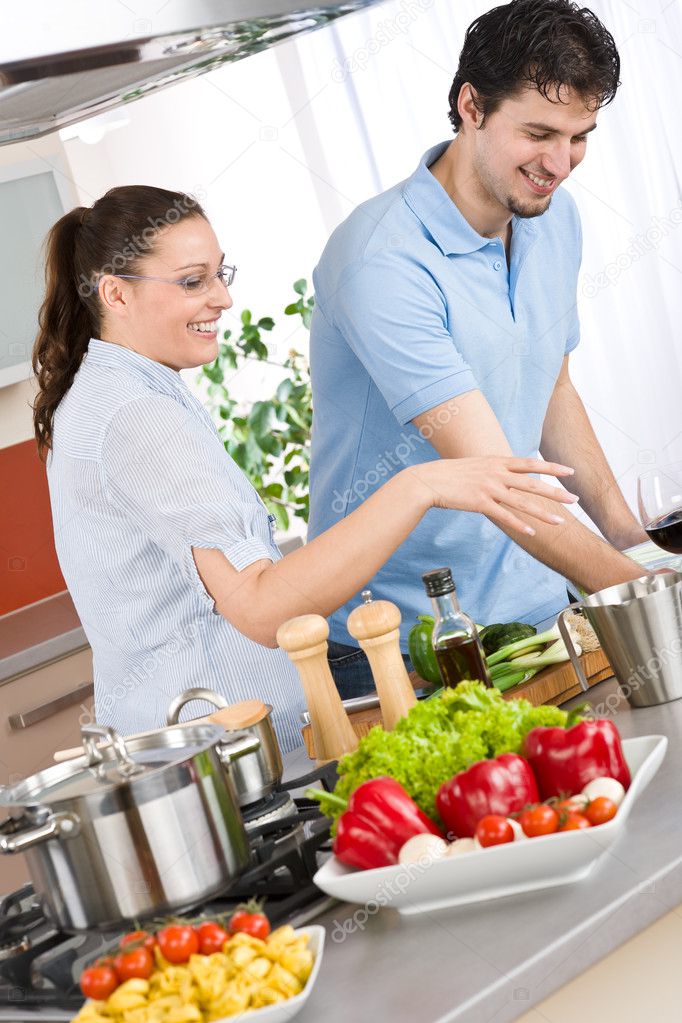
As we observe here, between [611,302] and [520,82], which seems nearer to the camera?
[520,82]

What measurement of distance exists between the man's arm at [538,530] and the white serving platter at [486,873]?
24.6 inches

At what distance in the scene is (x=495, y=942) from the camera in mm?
888

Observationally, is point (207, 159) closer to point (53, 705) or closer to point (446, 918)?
point (53, 705)

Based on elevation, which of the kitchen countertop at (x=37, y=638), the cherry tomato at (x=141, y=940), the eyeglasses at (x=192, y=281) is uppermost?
the eyeglasses at (x=192, y=281)

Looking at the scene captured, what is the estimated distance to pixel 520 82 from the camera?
1755mm

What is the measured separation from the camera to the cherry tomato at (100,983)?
0.86 metres

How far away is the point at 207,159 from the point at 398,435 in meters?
2.61

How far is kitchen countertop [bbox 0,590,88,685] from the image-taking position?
293cm

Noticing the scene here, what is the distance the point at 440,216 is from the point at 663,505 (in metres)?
0.70

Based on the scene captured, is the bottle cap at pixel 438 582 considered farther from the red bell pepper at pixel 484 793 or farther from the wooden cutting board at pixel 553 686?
the red bell pepper at pixel 484 793

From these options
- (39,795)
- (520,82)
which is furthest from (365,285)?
(39,795)

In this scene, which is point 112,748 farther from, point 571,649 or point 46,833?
point 571,649

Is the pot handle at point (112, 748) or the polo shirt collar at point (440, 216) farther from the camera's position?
the polo shirt collar at point (440, 216)

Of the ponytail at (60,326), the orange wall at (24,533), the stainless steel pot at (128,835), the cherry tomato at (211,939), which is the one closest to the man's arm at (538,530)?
the ponytail at (60,326)
